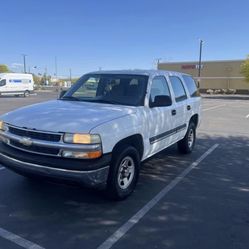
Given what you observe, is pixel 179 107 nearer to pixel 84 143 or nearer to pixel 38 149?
pixel 84 143

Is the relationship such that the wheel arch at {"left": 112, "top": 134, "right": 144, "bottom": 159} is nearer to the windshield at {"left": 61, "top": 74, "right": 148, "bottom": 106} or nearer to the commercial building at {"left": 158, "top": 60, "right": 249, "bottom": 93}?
the windshield at {"left": 61, "top": 74, "right": 148, "bottom": 106}

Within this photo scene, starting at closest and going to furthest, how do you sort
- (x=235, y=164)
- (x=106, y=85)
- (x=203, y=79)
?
(x=106, y=85), (x=235, y=164), (x=203, y=79)

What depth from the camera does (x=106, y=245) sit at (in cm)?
328

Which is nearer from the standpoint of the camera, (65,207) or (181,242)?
(181,242)

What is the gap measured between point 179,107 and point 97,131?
2.84 metres

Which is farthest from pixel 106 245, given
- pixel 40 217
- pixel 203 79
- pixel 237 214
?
pixel 203 79

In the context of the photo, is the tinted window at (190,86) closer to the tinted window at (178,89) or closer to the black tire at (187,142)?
the tinted window at (178,89)

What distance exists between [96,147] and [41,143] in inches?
27.8

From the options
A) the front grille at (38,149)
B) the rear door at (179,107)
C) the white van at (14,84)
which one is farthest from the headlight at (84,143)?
the white van at (14,84)

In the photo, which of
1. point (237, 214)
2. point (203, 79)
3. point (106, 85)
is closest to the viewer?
point (237, 214)

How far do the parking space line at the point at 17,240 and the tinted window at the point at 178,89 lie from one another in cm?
398

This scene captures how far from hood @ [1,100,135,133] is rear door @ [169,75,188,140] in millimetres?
1692

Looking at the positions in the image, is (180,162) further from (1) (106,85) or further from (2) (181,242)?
(2) (181,242)

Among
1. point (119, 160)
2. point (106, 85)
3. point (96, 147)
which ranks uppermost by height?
point (106, 85)
